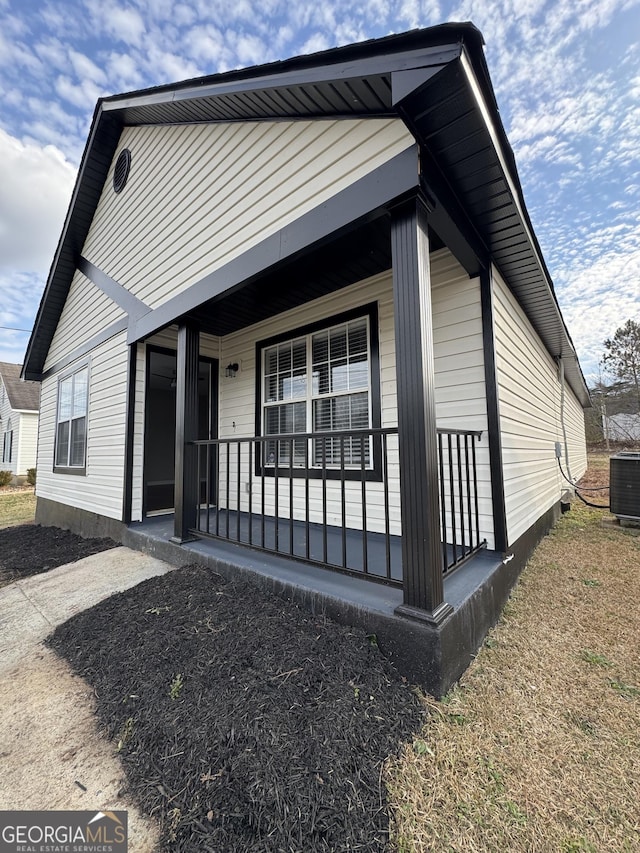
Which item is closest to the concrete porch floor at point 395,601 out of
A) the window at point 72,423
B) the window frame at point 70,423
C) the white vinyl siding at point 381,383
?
the white vinyl siding at point 381,383

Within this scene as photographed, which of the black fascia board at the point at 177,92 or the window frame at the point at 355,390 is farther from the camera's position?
the window frame at the point at 355,390

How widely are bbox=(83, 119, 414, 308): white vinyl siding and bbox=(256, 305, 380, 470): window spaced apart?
127 centimetres

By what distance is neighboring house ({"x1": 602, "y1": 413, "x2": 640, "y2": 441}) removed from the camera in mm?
19172

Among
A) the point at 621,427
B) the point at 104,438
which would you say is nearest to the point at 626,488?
the point at 104,438

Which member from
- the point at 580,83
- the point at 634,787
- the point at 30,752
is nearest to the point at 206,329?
the point at 30,752

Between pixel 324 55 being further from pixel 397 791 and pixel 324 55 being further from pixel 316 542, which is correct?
pixel 397 791

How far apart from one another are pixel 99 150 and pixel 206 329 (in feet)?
10.7

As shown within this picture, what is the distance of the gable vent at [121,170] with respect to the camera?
512cm

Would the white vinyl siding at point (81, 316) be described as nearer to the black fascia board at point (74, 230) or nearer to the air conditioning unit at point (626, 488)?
the black fascia board at point (74, 230)

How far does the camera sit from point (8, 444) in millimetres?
16062

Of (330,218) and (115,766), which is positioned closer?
(115,766)

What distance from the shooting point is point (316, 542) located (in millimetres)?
3309

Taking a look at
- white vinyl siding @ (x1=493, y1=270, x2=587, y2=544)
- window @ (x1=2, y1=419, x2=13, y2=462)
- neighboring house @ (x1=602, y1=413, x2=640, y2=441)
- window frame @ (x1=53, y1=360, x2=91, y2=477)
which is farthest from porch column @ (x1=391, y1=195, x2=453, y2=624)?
neighboring house @ (x1=602, y1=413, x2=640, y2=441)

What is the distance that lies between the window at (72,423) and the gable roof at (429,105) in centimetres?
409
